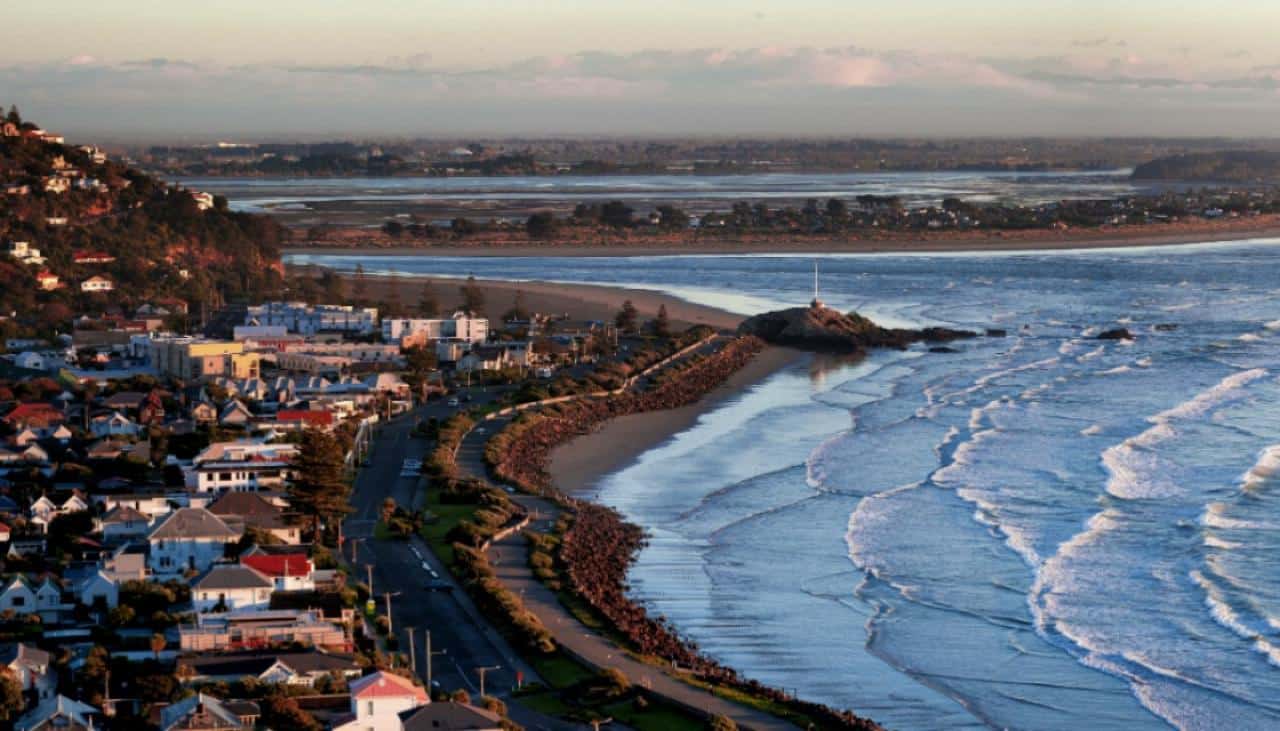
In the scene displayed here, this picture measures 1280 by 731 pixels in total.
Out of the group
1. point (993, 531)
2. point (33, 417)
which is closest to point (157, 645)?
point (993, 531)

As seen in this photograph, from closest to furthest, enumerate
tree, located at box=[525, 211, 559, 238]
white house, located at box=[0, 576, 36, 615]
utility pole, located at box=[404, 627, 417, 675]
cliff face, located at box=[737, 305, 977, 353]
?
utility pole, located at box=[404, 627, 417, 675]
white house, located at box=[0, 576, 36, 615]
cliff face, located at box=[737, 305, 977, 353]
tree, located at box=[525, 211, 559, 238]

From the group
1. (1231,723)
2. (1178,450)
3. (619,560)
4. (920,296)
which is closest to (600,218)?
(920,296)

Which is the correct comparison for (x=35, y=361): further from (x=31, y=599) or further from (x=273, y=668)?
(x=273, y=668)

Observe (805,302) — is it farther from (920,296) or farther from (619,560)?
(619,560)

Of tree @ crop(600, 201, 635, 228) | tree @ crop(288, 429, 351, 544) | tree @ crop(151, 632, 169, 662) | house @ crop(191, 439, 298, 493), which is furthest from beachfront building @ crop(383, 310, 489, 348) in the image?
tree @ crop(600, 201, 635, 228)

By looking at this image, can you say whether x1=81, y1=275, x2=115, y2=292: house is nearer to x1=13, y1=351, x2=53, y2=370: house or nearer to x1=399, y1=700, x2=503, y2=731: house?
x1=13, y1=351, x2=53, y2=370: house

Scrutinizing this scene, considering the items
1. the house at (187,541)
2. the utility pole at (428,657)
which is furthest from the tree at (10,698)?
the house at (187,541)
